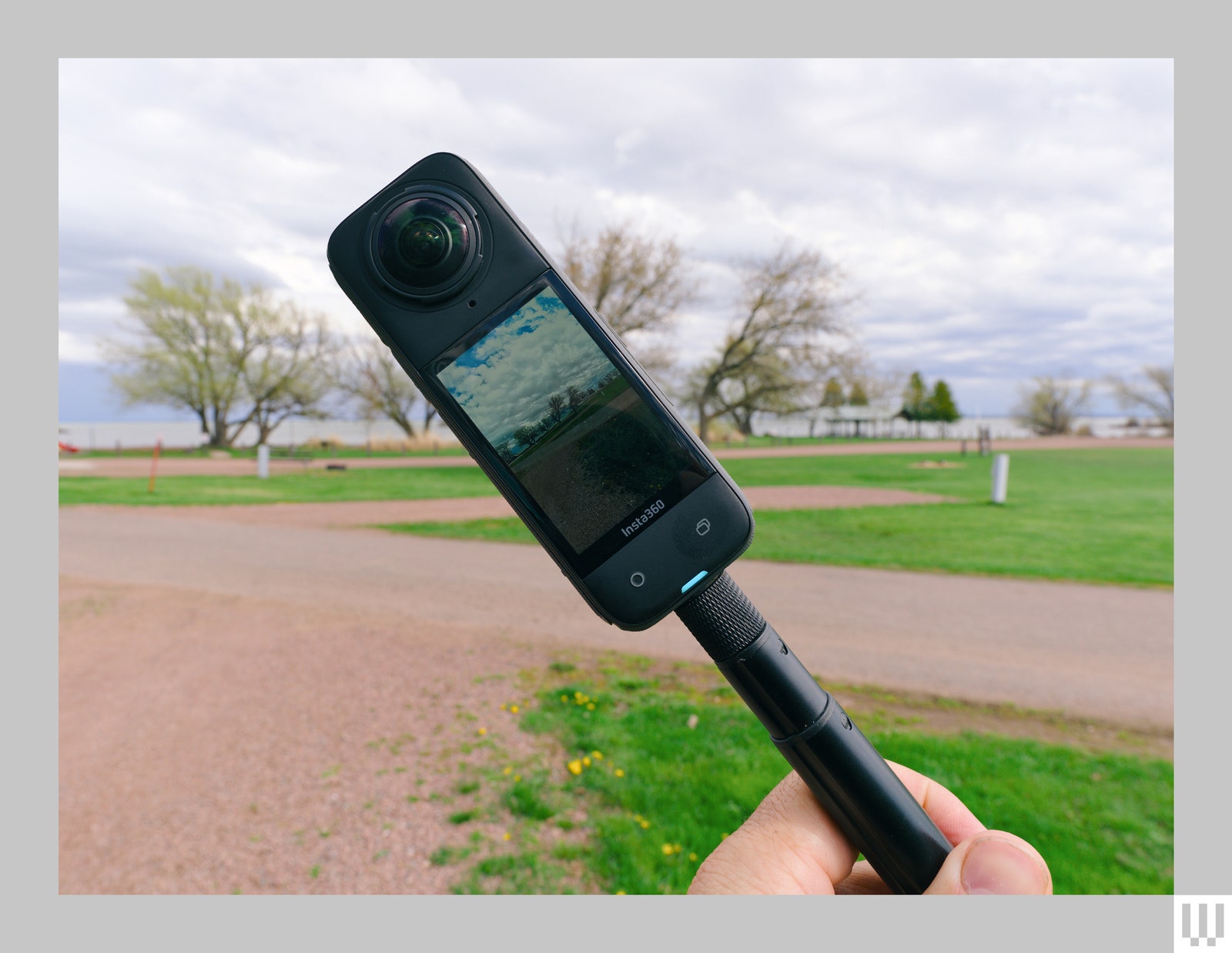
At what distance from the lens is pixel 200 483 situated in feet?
71.4

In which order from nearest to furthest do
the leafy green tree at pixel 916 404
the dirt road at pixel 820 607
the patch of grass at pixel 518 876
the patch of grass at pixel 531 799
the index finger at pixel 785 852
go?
the index finger at pixel 785 852 < the patch of grass at pixel 518 876 < the patch of grass at pixel 531 799 < the dirt road at pixel 820 607 < the leafy green tree at pixel 916 404

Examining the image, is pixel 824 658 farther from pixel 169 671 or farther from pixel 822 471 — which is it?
pixel 822 471

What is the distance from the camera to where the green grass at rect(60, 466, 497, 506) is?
58.7 feet

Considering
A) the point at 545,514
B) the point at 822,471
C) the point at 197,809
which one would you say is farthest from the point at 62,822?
the point at 822,471

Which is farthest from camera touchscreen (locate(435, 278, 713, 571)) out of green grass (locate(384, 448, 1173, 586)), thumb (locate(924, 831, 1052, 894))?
→ green grass (locate(384, 448, 1173, 586))

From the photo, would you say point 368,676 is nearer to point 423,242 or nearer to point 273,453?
point 423,242

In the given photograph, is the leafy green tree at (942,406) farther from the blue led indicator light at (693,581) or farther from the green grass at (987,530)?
the blue led indicator light at (693,581)

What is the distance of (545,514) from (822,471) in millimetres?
26948

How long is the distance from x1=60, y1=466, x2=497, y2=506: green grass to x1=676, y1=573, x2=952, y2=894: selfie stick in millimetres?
17910

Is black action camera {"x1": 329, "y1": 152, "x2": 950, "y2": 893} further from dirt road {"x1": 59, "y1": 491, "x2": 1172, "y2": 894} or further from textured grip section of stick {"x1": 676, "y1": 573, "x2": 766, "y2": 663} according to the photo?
dirt road {"x1": 59, "y1": 491, "x2": 1172, "y2": 894}

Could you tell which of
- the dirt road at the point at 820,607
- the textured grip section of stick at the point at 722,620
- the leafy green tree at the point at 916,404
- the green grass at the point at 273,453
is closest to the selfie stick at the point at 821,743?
the textured grip section of stick at the point at 722,620

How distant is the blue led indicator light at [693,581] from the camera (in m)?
1.21

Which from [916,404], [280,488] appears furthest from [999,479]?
[916,404]

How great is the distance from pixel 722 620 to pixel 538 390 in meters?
0.47
